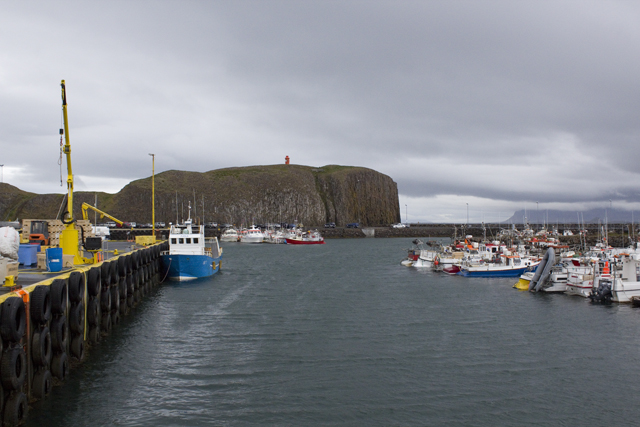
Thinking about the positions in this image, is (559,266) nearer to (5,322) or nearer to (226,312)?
(226,312)

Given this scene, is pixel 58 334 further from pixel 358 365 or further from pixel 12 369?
pixel 358 365

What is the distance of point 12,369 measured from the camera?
1197cm

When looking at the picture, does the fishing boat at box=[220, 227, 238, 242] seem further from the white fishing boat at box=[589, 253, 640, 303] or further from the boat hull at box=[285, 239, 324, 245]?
the white fishing boat at box=[589, 253, 640, 303]

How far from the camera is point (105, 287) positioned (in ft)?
80.0

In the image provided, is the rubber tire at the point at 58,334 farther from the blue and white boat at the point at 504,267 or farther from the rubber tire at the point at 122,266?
the blue and white boat at the point at 504,267

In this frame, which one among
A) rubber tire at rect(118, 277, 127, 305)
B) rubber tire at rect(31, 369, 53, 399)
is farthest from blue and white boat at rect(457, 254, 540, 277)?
rubber tire at rect(31, 369, 53, 399)

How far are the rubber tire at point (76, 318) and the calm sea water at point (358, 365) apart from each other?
1.65 m

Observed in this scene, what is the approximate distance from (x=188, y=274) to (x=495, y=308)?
29.2m

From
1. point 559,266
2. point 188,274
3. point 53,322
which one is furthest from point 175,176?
point 53,322

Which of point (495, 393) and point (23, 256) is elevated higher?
point (23, 256)

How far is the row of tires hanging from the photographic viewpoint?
40.1 feet

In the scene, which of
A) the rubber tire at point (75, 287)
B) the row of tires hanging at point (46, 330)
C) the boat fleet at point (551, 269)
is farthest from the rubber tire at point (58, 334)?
the boat fleet at point (551, 269)

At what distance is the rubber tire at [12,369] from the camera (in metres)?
11.9

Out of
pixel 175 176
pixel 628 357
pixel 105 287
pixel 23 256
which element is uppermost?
pixel 175 176
